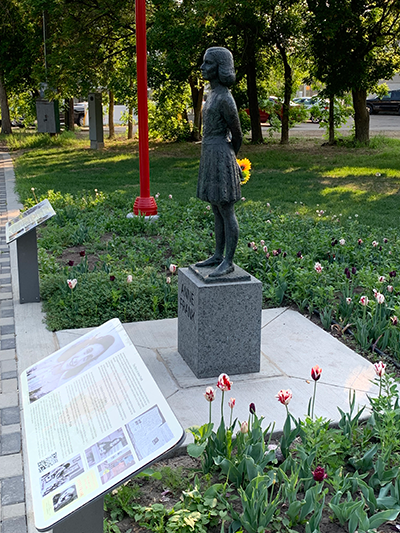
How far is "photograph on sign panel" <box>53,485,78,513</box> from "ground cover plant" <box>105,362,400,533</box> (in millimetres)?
1028

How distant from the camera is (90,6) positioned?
687 inches

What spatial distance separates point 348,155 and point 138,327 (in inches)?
499

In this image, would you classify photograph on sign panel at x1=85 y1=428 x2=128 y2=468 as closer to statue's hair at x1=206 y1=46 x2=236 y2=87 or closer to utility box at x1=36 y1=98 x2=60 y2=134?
statue's hair at x1=206 y1=46 x2=236 y2=87

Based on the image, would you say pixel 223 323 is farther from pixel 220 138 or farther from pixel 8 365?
pixel 8 365

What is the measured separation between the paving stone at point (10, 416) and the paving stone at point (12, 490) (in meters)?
0.60

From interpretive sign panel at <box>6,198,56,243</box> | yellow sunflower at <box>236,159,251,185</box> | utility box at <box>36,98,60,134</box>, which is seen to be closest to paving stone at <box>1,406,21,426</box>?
interpretive sign panel at <box>6,198,56,243</box>

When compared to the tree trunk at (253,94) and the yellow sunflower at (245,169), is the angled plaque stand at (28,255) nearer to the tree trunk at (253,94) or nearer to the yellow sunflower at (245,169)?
the yellow sunflower at (245,169)

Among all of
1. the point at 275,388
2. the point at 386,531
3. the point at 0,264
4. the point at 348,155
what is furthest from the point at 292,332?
the point at 348,155

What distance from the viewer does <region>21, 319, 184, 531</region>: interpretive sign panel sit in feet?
5.78

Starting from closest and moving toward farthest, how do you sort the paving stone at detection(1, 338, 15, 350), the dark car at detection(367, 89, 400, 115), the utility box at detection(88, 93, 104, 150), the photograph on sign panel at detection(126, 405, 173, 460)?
the photograph on sign panel at detection(126, 405, 173, 460) → the paving stone at detection(1, 338, 15, 350) → the utility box at detection(88, 93, 104, 150) → the dark car at detection(367, 89, 400, 115)

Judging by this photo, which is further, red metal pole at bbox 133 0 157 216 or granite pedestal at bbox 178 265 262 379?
red metal pole at bbox 133 0 157 216

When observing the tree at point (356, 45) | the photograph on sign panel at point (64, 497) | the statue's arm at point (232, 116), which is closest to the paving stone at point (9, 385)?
the statue's arm at point (232, 116)

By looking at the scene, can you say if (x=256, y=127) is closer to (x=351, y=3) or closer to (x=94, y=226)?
(x=351, y=3)

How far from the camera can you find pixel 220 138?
409cm
